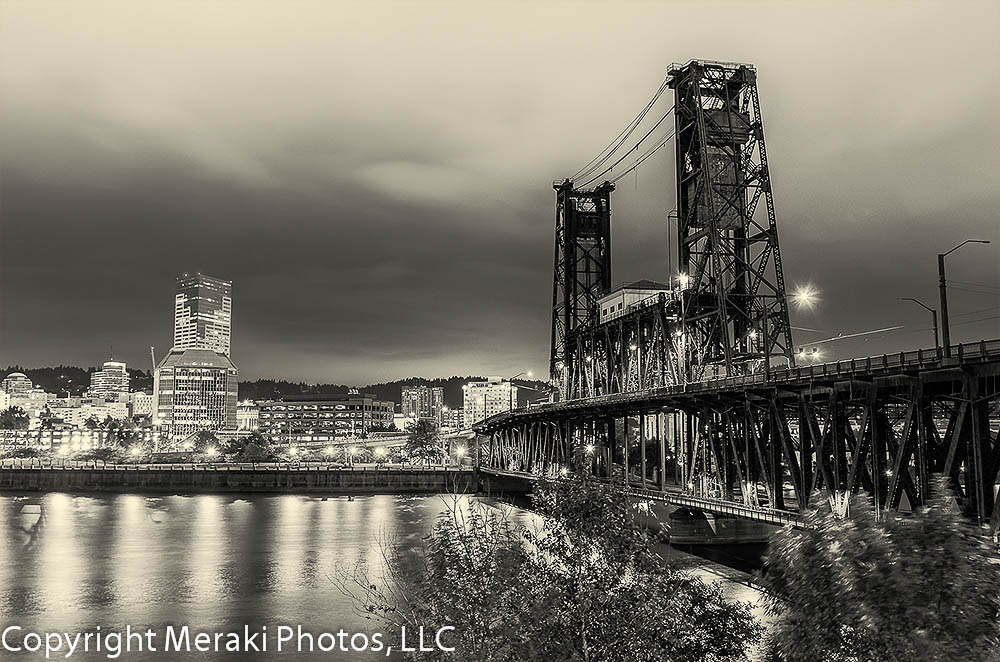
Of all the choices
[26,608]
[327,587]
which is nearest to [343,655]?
[327,587]

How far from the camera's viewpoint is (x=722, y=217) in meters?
85.5

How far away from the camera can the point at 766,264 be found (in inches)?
3270

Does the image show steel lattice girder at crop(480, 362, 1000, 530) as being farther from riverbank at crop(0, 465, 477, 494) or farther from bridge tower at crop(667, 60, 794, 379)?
riverbank at crop(0, 465, 477, 494)

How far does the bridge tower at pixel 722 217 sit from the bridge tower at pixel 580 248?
54.4 meters

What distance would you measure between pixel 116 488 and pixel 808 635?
15357 centimetres

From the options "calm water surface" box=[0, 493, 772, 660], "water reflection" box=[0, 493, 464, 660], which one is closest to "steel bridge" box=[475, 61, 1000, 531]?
"calm water surface" box=[0, 493, 772, 660]

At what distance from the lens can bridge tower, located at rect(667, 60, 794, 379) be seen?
82.7m

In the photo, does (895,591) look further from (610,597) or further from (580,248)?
(580,248)

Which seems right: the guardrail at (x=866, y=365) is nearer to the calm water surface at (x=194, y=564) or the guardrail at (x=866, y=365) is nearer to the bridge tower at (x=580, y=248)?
the calm water surface at (x=194, y=564)

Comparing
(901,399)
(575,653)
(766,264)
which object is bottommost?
(575,653)

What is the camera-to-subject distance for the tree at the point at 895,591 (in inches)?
579

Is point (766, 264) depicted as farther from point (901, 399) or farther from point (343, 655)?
point (343, 655)

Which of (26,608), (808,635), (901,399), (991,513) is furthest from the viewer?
(26,608)

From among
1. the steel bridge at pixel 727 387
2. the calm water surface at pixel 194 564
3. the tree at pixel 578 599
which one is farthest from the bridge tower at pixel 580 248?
the tree at pixel 578 599
